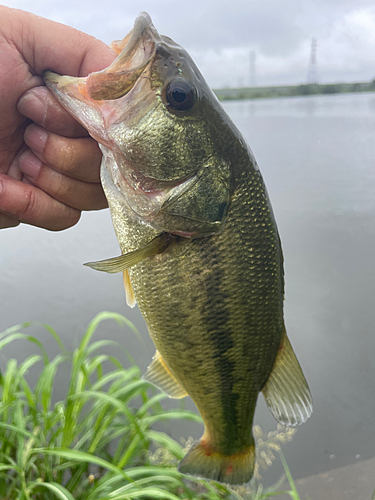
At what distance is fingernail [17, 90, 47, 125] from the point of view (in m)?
0.84

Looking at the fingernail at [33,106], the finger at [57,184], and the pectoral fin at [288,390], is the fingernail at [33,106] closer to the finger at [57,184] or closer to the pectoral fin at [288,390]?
the finger at [57,184]

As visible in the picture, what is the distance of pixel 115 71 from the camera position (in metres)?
0.67


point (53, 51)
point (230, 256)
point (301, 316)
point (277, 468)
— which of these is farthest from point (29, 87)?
point (301, 316)

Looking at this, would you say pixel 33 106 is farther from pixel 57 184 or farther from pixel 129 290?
pixel 129 290

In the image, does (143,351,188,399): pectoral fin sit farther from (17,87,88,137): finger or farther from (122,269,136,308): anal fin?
(17,87,88,137): finger

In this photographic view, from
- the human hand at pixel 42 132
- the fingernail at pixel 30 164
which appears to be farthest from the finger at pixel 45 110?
the fingernail at pixel 30 164

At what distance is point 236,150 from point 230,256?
0.23m

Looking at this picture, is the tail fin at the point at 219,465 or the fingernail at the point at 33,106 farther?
the tail fin at the point at 219,465

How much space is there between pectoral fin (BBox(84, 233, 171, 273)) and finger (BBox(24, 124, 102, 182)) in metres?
0.32

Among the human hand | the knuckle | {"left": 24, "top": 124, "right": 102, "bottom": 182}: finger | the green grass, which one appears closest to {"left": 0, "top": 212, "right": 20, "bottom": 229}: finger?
the human hand

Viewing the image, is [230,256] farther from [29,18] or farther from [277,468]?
[277,468]

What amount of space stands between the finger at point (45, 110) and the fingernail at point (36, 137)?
0.09ft

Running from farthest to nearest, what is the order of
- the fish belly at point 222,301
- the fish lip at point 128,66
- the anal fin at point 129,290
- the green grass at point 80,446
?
the green grass at point 80,446, the anal fin at point 129,290, the fish belly at point 222,301, the fish lip at point 128,66

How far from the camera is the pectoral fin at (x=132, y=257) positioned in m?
0.70
